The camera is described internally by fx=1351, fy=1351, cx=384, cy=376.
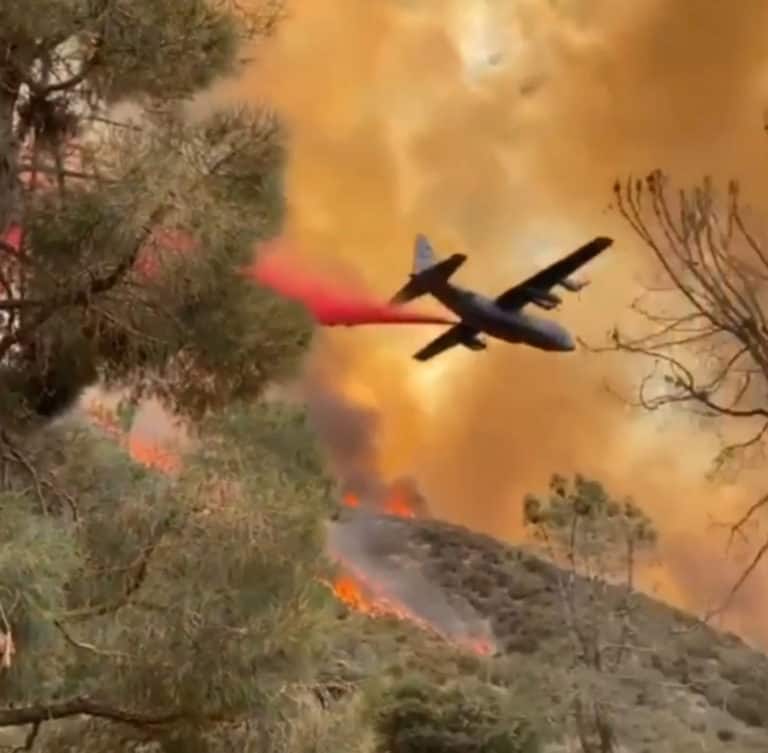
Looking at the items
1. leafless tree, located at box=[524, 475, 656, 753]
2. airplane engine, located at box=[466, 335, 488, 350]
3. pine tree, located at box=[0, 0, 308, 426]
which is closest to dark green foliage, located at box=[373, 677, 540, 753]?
leafless tree, located at box=[524, 475, 656, 753]

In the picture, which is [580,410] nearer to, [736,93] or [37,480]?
[736,93]

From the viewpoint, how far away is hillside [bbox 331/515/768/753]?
277 centimetres

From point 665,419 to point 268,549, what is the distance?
1.96 m

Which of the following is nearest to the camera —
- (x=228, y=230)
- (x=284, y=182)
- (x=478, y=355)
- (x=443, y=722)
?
(x=228, y=230)

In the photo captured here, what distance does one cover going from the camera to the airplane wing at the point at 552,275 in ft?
10.6

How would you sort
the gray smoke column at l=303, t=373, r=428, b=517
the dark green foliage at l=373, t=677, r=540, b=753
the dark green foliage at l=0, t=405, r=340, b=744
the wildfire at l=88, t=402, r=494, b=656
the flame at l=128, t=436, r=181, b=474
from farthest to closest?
1. the gray smoke column at l=303, t=373, r=428, b=517
2. the wildfire at l=88, t=402, r=494, b=656
3. the dark green foliage at l=373, t=677, r=540, b=753
4. the flame at l=128, t=436, r=181, b=474
5. the dark green foliage at l=0, t=405, r=340, b=744

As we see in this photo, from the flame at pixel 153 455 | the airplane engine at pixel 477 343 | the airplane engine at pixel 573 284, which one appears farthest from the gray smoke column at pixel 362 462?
the flame at pixel 153 455

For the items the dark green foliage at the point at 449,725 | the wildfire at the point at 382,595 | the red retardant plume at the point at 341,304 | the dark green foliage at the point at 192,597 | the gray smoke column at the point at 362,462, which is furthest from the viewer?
the gray smoke column at the point at 362,462

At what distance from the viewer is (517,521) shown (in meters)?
3.17

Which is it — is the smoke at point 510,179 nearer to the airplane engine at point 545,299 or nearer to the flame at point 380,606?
the airplane engine at point 545,299

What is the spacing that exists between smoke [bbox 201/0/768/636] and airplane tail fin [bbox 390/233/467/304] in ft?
0.08

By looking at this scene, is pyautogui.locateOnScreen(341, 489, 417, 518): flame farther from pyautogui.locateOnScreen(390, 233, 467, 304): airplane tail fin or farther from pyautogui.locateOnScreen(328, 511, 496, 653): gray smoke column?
pyautogui.locateOnScreen(390, 233, 467, 304): airplane tail fin

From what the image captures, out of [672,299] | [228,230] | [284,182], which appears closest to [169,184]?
[228,230]

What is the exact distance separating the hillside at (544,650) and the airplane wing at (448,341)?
403mm
